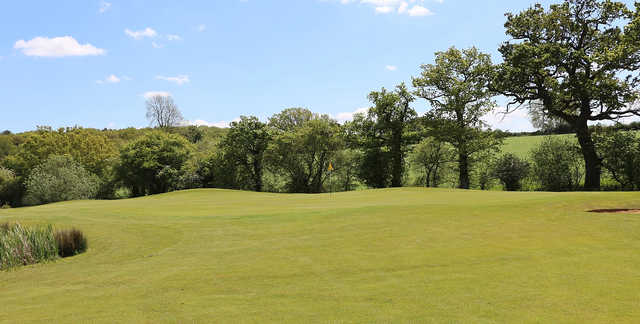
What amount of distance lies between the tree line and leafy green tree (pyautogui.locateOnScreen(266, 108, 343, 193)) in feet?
0.46

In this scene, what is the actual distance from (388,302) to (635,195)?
15.0 meters

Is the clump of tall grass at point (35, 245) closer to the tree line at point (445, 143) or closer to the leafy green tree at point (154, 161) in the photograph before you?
the tree line at point (445, 143)

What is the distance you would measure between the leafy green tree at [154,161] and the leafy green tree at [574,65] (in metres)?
40.5

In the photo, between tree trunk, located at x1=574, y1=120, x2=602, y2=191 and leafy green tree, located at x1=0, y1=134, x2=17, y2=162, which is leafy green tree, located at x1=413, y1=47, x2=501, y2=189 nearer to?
tree trunk, located at x1=574, y1=120, x2=602, y2=191

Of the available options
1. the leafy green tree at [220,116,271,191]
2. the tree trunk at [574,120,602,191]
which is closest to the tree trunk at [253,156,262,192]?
the leafy green tree at [220,116,271,191]

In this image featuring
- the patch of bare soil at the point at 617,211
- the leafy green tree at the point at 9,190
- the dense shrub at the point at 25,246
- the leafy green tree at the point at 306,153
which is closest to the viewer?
the dense shrub at the point at 25,246

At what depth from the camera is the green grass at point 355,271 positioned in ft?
17.6

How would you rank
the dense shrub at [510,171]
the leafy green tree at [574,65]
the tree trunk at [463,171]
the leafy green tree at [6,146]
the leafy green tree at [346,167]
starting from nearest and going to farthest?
1. the leafy green tree at [574,65]
2. the dense shrub at [510,171]
3. the tree trunk at [463,171]
4. the leafy green tree at [346,167]
5. the leafy green tree at [6,146]

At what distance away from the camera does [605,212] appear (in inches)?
495

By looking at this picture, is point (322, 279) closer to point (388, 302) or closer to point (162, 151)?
point (388, 302)

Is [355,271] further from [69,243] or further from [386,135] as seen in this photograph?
[386,135]

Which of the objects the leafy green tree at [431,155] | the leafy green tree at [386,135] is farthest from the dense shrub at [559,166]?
the leafy green tree at [386,135]

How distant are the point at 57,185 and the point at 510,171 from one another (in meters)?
53.3

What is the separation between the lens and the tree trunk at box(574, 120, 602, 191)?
33500 millimetres
